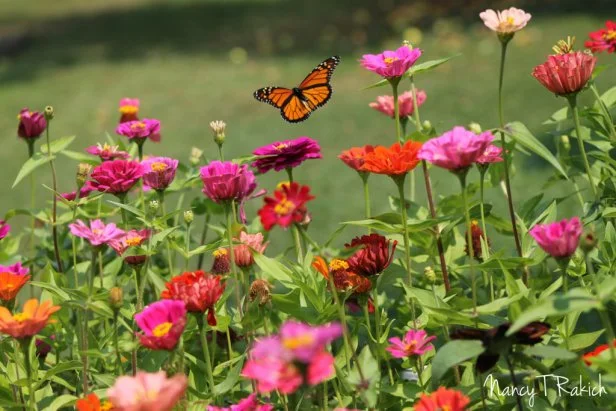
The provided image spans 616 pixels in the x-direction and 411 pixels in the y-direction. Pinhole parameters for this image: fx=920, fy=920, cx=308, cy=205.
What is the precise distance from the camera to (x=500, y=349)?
1.13 meters

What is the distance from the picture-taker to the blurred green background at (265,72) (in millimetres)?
4770

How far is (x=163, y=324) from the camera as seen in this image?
118cm

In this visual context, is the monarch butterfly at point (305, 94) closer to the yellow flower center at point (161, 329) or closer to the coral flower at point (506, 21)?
the coral flower at point (506, 21)

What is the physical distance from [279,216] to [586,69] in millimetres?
A: 569

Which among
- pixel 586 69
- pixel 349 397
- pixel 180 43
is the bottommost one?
pixel 349 397

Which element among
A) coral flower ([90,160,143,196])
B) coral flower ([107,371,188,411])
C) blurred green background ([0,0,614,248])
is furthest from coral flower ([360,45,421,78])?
blurred green background ([0,0,614,248])

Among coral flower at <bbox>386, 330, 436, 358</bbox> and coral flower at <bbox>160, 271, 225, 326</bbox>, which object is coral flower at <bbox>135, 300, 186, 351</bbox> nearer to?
coral flower at <bbox>160, 271, 225, 326</bbox>

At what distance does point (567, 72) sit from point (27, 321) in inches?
33.8

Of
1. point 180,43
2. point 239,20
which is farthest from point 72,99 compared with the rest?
point 239,20

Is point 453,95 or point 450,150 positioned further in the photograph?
point 453,95

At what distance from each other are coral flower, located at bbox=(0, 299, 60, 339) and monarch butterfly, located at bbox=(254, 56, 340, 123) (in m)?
1.03

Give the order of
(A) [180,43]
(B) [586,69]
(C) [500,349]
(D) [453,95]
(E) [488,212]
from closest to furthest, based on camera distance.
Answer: (C) [500,349] < (B) [586,69] < (E) [488,212] < (D) [453,95] < (A) [180,43]

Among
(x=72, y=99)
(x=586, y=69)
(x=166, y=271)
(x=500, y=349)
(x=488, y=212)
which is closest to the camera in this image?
(x=500, y=349)

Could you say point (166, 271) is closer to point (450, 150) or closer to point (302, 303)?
point (302, 303)
